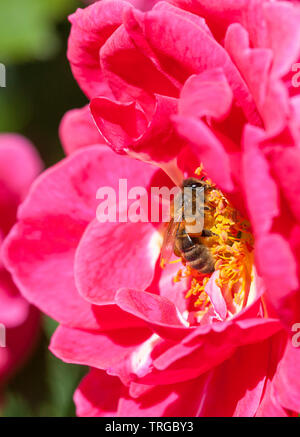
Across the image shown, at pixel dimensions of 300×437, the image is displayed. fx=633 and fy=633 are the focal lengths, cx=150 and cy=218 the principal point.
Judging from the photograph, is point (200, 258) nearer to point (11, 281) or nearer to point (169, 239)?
point (169, 239)

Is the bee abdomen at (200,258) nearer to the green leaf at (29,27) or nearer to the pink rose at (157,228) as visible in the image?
the pink rose at (157,228)

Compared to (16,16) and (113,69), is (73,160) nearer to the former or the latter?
(113,69)

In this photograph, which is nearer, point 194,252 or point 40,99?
point 194,252

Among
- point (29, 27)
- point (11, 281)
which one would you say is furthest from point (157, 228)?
point (29, 27)

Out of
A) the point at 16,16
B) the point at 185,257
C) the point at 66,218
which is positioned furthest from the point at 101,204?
the point at 16,16

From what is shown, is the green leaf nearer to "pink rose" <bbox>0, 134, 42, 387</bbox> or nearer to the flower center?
"pink rose" <bbox>0, 134, 42, 387</bbox>

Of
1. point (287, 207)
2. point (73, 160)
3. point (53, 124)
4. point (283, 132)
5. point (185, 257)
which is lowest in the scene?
point (53, 124)
